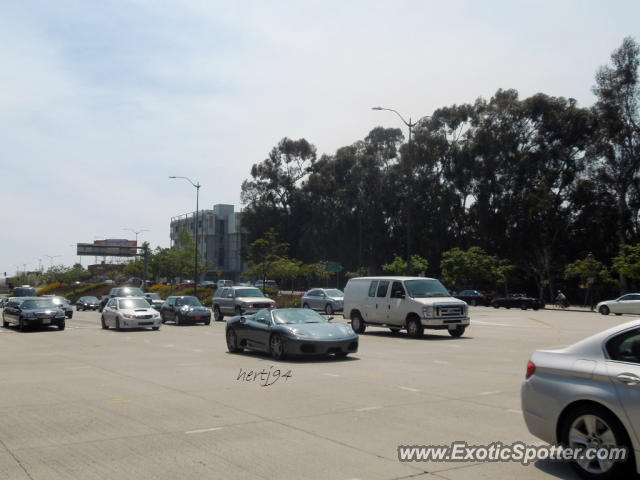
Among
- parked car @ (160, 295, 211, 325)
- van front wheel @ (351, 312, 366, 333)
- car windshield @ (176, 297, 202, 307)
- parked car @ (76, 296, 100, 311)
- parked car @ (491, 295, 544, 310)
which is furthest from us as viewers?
parked car @ (76, 296, 100, 311)

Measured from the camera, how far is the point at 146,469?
6.49m

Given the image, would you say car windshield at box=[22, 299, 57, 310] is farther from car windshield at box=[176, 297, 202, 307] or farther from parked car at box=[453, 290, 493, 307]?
parked car at box=[453, 290, 493, 307]

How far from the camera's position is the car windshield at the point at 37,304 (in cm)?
2975

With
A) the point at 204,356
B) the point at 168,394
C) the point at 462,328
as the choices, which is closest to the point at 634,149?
the point at 462,328

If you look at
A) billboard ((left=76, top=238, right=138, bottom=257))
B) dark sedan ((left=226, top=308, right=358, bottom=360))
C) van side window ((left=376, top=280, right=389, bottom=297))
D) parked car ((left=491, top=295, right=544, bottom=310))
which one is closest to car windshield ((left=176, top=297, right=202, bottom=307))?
van side window ((left=376, top=280, right=389, bottom=297))

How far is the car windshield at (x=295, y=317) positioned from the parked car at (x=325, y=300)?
2318cm

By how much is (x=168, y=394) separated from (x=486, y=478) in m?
6.30

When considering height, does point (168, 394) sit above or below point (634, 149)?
below

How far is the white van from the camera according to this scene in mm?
22156

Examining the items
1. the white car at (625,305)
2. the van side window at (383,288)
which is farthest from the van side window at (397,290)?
the white car at (625,305)

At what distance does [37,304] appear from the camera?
3025cm

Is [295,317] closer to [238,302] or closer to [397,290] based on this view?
[397,290]

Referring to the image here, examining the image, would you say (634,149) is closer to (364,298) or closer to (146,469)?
(364,298)

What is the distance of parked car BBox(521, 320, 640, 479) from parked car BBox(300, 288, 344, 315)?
1330 inches
